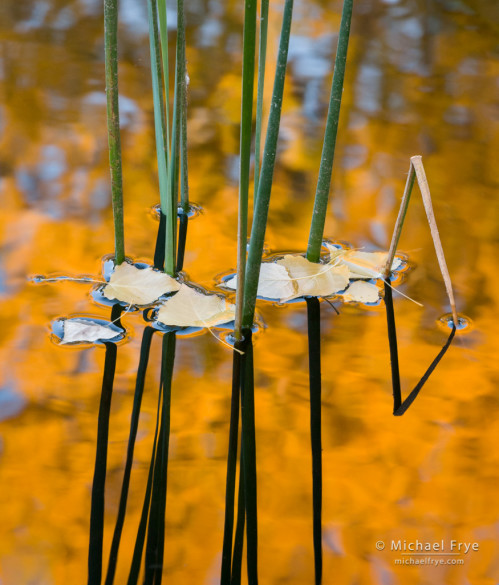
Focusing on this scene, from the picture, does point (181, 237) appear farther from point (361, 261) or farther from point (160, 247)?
point (361, 261)

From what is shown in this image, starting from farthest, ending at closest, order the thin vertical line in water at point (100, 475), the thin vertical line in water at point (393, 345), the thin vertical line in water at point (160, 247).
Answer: the thin vertical line in water at point (160, 247)
the thin vertical line in water at point (393, 345)
the thin vertical line in water at point (100, 475)

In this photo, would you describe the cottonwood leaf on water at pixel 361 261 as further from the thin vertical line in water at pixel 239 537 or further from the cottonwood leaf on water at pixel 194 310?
the thin vertical line in water at pixel 239 537

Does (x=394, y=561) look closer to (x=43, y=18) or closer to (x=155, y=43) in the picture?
(x=155, y=43)

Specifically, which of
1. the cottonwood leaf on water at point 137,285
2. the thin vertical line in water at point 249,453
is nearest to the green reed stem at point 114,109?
the cottonwood leaf on water at point 137,285

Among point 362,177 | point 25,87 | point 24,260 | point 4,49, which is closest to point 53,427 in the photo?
point 24,260

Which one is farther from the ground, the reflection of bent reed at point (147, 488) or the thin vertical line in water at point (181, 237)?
the thin vertical line in water at point (181, 237)

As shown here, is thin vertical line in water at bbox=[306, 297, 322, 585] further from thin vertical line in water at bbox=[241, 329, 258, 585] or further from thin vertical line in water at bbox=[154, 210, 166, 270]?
thin vertical line in water at bbox=[154, 210, 166, 270]

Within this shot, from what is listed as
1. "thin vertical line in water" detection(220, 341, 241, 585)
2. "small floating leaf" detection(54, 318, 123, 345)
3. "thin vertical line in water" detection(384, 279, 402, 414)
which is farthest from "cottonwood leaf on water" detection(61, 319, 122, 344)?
"thin vertical line in water" detection(384, 279, 402, 414)

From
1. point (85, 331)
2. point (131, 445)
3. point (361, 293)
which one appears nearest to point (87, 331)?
point (85, 331)
